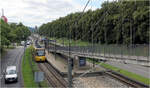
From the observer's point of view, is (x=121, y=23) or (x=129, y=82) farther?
(x=121, y=23)

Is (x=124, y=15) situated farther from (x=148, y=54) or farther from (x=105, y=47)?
(x=148, y=54)

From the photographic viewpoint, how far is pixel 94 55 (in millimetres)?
20219

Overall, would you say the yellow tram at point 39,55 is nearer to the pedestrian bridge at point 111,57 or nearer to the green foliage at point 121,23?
the green foliage at point 121,23

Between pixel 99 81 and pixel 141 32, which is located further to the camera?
pixel 141 32

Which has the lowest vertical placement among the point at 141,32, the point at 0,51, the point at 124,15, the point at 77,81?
the point at 77,81

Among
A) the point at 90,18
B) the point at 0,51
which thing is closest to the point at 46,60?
the point at 0,51

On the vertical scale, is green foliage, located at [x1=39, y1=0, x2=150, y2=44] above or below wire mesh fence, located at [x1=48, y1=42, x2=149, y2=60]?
above

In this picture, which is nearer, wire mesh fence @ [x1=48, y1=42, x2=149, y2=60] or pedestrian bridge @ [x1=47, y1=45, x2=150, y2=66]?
pedestrian bridge @ [x1=47, y1=45, x2=150, y2=66]

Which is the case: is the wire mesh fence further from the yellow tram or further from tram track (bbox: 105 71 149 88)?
the yellow tram

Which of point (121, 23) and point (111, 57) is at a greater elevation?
point (121, 23)

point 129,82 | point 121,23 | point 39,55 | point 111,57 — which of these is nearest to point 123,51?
point 111,57

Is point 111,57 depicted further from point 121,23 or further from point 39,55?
point 39,55

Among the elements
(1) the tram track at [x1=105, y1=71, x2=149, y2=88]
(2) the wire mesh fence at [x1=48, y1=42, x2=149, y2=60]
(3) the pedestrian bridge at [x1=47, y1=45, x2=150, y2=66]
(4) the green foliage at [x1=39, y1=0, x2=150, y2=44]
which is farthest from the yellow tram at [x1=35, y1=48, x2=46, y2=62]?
(1) the tram track at [x1=105, y1=71, x2=149, y2=88]

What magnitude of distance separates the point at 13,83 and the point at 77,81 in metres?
6.61
